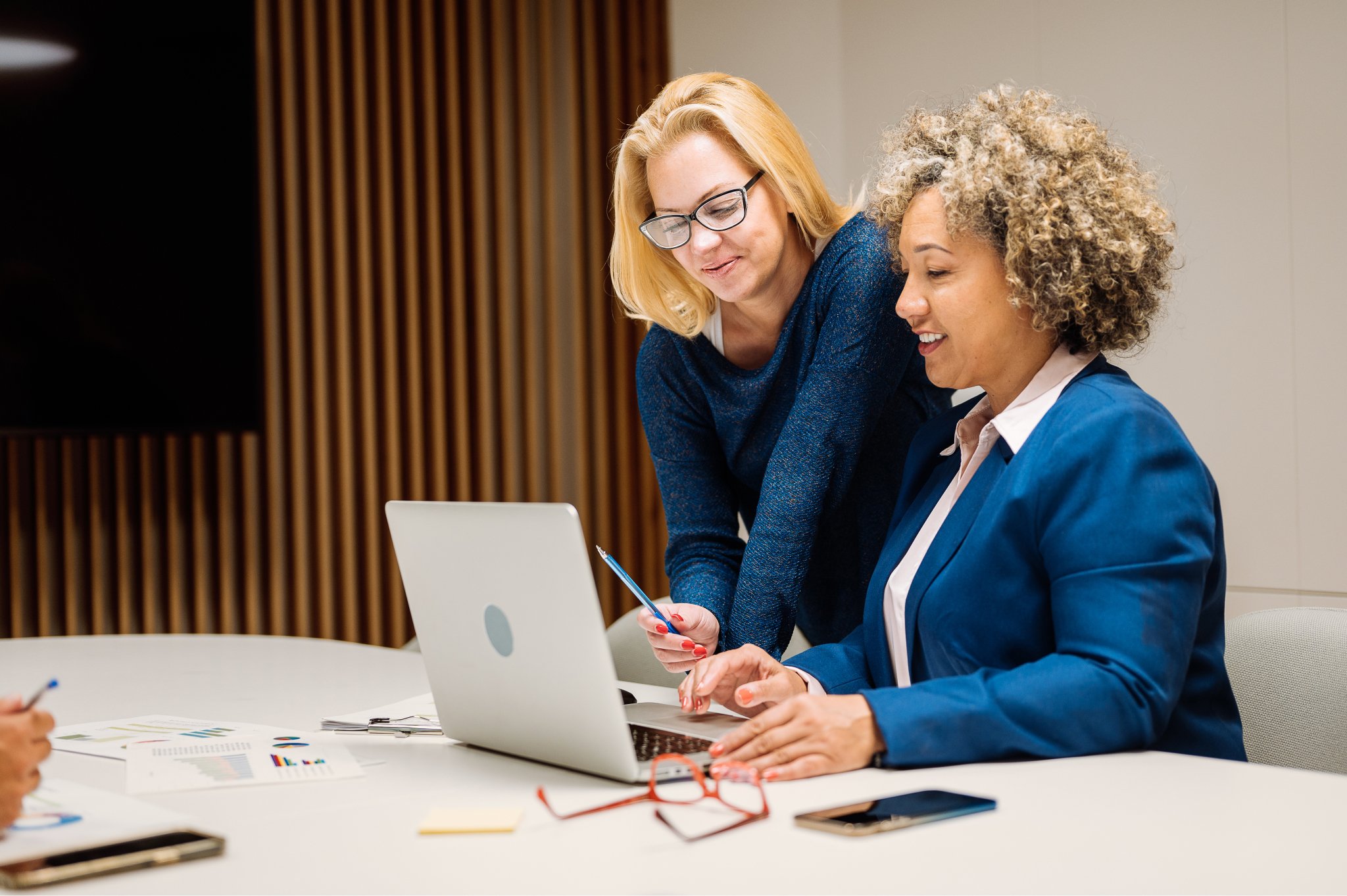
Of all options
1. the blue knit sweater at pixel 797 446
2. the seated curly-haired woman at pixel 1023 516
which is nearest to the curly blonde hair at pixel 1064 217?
the seated curly-haired woman at pixel 1023 516

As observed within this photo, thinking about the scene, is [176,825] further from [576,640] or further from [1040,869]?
[1040,869]

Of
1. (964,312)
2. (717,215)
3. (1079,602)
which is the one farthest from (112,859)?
(717,215)

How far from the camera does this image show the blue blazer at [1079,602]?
1.25m

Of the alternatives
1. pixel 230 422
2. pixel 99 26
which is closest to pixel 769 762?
pixel 230 422

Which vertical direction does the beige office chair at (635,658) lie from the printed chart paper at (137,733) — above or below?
below

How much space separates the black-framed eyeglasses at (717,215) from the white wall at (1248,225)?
5.00 ft

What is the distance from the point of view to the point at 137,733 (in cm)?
160

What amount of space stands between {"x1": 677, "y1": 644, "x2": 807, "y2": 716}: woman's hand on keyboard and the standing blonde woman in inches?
6.7

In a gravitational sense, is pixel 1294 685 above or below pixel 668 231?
below

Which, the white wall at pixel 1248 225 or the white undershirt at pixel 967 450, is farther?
the white wall at pixel 1248 225

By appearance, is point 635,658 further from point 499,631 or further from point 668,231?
point 499,631

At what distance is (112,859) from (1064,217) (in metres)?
1.24

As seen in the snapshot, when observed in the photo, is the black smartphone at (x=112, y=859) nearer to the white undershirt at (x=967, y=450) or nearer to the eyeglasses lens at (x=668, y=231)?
the white undershirt at (x=967, y=450)

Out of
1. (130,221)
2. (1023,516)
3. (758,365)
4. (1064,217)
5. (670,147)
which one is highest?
(130,221)
